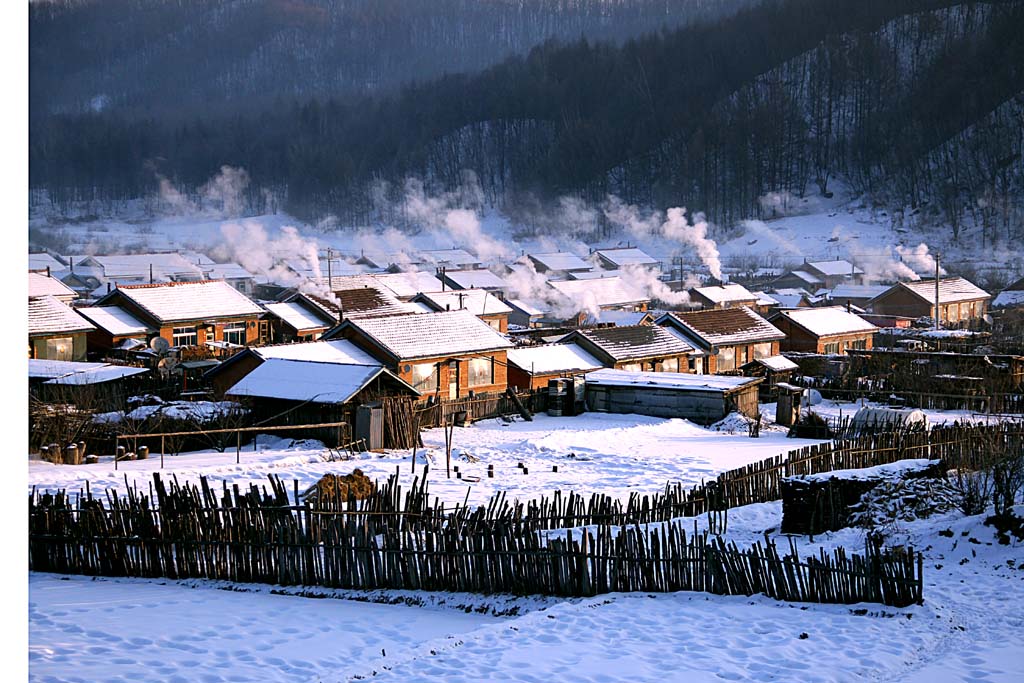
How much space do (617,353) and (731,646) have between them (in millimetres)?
26069

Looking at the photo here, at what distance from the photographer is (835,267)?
78.0 meters

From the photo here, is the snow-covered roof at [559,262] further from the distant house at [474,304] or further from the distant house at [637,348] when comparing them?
the distant house at [637,348]

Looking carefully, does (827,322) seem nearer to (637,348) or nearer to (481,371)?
(637,348)

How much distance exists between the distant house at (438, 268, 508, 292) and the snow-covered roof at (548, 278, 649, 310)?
13.3ft

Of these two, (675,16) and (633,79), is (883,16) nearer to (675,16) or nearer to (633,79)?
(633,79)

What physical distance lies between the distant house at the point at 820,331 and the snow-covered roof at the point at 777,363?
4.21 meters

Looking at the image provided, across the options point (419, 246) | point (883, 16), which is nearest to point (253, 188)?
point (419, 246)

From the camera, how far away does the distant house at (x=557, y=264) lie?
7825cm

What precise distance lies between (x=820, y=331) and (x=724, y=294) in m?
14.1

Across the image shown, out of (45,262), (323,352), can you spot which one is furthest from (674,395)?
(45,262)

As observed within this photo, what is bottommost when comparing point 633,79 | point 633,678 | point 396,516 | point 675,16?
point 633,678

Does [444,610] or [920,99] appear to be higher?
[920,99]

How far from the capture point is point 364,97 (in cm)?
17462

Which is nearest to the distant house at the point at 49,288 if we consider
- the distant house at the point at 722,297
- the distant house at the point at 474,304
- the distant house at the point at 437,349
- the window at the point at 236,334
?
the window at the point at 236,334
